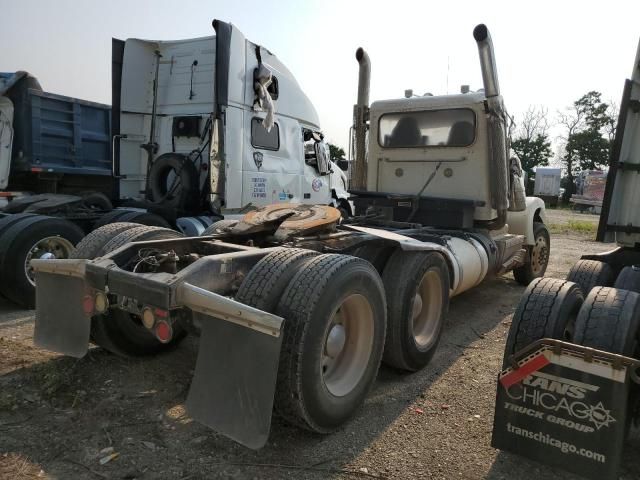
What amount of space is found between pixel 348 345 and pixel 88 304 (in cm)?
168

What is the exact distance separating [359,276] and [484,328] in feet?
9.47

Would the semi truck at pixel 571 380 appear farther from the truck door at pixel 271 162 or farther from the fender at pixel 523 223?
the truck door at pixel 271 162

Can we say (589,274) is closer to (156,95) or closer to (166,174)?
(166,174)

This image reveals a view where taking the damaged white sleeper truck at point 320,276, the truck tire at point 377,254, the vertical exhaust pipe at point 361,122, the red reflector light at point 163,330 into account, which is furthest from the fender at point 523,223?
the red reflector light at point 163,330

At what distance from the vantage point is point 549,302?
290cm

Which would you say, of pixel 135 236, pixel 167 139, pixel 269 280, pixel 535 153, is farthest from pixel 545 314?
pixel 535 153

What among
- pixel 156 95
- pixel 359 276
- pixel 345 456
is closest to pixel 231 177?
pixel 156 95

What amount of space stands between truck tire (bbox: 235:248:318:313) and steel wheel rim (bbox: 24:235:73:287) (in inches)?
149

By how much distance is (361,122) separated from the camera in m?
6.80

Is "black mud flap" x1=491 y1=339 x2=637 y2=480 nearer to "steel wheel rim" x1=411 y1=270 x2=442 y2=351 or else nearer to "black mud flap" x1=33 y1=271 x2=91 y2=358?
"steel wheel rim" x1=411 y1=270 x2=442 y2=351

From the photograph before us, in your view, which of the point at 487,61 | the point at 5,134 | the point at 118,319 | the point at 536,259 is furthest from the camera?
the point at 536,259

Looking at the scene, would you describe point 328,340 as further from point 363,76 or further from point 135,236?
point 363,76

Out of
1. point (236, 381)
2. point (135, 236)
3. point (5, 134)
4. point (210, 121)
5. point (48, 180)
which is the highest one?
point (210, 121)

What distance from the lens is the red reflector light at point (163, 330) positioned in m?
2.71
